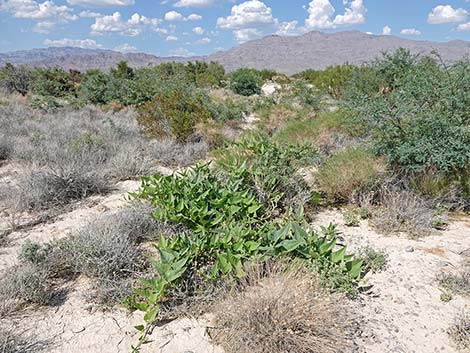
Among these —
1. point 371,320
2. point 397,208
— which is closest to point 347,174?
point 397,208

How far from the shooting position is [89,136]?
7340mm

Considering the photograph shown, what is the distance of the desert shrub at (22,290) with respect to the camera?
277cm

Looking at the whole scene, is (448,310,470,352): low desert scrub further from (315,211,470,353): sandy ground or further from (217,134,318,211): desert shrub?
(217,134,318,211): desert shrub

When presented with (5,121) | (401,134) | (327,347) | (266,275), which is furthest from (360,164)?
(5,121)

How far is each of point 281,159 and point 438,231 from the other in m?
1.99

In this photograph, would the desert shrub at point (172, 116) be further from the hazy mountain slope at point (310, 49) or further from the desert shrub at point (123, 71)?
the hazy mountain slope at point (310, 49)

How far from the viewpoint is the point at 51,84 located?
16656 millimetres

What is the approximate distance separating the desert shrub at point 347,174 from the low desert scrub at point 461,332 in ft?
7.03

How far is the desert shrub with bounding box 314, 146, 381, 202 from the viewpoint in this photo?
458 centimetres

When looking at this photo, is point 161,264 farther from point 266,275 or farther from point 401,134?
point 401,134

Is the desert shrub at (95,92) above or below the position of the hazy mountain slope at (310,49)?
below

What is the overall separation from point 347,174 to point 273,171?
99 cm

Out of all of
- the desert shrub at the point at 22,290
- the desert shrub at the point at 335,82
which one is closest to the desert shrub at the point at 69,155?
the desert shrub at the point at 22,290

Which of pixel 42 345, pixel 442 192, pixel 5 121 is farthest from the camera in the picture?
pixel 5 121
